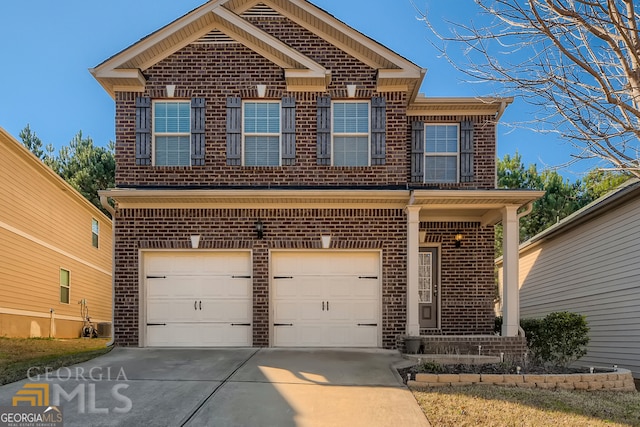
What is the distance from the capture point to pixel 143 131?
1037cm

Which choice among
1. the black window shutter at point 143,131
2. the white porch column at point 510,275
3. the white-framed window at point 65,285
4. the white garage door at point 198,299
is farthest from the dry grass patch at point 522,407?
the white-framed window at point 65,285

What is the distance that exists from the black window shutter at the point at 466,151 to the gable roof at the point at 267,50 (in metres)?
1.73

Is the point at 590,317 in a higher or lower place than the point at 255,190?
lower

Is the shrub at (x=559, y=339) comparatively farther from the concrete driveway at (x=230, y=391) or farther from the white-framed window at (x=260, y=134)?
the white-framed window at (x=260, y=134)

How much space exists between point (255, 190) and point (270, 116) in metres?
1.97

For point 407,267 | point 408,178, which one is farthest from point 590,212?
point 407,267

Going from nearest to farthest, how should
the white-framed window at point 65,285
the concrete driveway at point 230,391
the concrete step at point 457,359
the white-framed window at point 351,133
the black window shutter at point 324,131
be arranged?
the concrete driveway at point 230,391
the concrete step at point 457,359
the black window shutter at point 324,131
the white-framed window at point 351,133
the white-framed window at point 65,285

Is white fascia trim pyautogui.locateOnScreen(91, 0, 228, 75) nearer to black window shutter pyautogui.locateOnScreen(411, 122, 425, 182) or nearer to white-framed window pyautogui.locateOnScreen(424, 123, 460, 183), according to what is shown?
black window shutter pyautogui.locateOnScreen(411, 122, 425, 182)

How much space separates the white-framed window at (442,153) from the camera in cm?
1138

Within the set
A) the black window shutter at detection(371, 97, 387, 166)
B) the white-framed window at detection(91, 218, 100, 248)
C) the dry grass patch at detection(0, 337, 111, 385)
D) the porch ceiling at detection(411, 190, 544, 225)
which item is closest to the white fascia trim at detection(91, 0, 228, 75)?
the black window shutter at detection(371, 97, 387, 166)

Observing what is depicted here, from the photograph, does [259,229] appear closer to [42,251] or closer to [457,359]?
[457,359]

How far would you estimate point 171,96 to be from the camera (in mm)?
10500

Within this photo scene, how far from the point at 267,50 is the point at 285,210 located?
3.70m

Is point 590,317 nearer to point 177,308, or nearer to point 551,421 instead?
point 551,421
